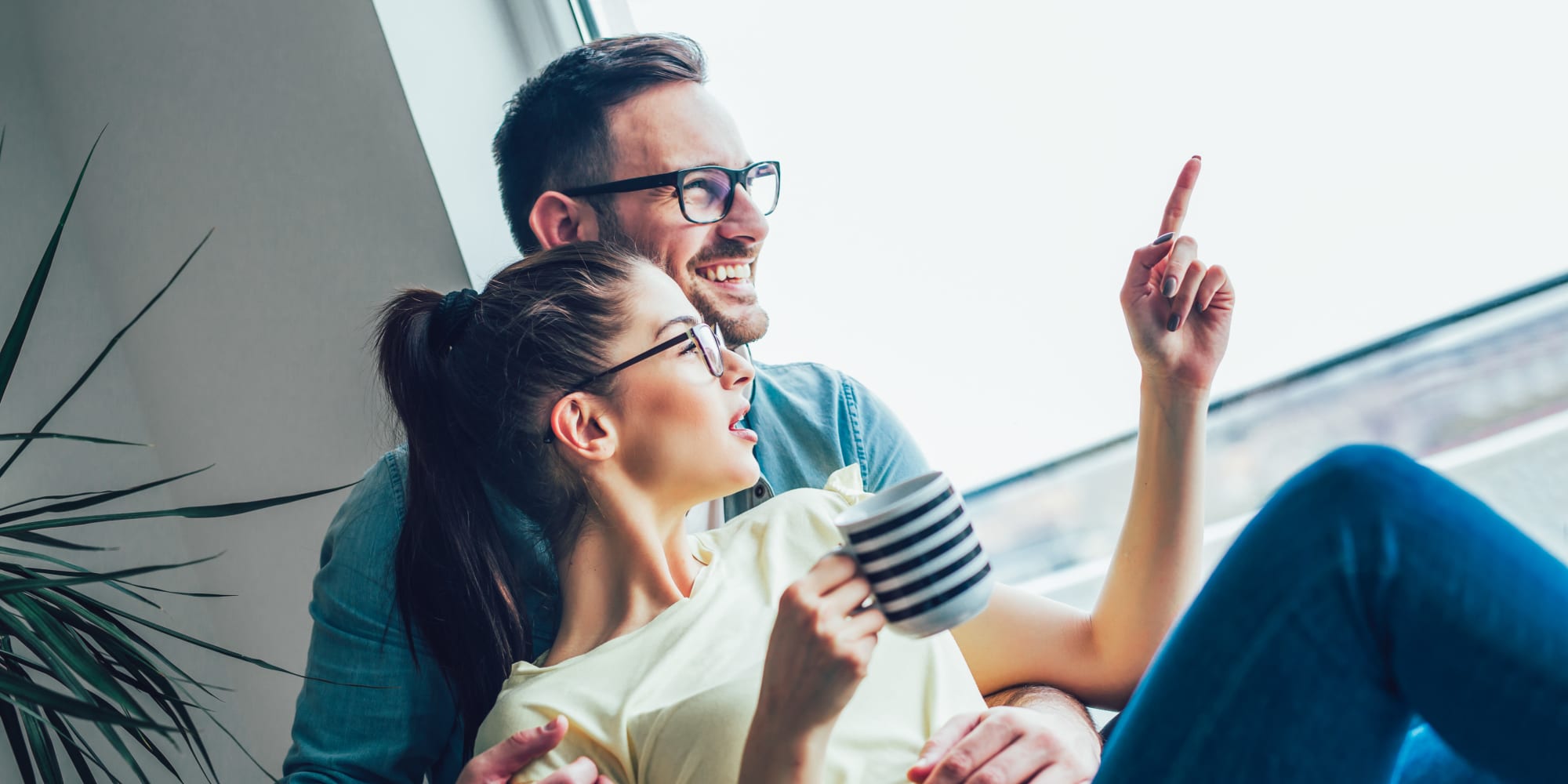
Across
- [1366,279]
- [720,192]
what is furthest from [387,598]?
[1366,279]

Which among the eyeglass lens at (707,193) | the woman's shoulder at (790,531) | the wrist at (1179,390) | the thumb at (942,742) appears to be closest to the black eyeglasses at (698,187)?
the eyeglass lens at (707,193)

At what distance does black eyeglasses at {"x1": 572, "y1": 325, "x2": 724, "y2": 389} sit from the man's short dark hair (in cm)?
46

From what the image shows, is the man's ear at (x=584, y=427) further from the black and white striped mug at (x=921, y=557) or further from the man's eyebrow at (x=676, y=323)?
the black and white striped mug at (x=921, y=557)

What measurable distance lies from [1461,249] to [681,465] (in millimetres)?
1103

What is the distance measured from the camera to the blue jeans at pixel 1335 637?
77cm

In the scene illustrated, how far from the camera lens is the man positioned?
4.50ft

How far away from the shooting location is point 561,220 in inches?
64.7

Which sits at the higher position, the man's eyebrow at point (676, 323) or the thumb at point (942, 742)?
the man's eyebrow at point (676, 323)

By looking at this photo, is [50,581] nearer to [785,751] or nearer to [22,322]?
[22,322]

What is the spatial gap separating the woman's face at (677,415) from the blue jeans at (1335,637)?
516 millimetres

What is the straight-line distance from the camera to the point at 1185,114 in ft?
5.27

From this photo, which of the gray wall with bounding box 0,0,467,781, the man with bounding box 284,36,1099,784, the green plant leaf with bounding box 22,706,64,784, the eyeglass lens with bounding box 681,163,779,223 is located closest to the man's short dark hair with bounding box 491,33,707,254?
the man with bounding box 284,36,1099,784

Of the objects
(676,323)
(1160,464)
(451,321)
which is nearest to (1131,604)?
(1160,464)

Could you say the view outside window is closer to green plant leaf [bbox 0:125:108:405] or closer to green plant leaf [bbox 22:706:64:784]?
green plant leaf [bbox 0:125:108:405]
